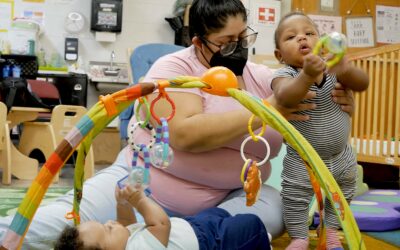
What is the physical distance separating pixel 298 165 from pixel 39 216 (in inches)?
26.3

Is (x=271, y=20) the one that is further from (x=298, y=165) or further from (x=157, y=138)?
(x=157, y=138)

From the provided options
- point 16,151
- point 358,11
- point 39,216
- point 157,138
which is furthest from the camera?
point 358,11

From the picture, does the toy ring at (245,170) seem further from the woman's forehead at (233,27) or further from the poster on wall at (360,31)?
the poster on wall at (360,31)

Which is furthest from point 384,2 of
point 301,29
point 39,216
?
point 39,216

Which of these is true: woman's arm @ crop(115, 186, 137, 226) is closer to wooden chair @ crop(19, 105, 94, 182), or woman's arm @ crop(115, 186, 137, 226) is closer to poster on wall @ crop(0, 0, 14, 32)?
wooden chair @ crop(19, 105, 94, 182)

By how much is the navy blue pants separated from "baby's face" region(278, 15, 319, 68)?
422 millimetres

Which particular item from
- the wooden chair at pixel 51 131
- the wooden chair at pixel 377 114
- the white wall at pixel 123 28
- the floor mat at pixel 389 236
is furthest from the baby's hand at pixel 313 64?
the white wall at pixel 123 28

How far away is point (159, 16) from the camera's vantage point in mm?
5211

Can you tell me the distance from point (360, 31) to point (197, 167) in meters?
3.73

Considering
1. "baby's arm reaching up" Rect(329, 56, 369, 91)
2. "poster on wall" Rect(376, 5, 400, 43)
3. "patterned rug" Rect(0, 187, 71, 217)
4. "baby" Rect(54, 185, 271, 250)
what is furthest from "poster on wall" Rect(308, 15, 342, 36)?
"baby" Rect(54, 185, 271, 250)

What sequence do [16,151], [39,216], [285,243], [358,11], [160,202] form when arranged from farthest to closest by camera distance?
[358,11] → [16,151] → [285,243] → [160,202] → [39,216]

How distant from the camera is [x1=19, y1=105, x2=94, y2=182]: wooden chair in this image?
3.63m

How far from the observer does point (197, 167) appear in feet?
4.50

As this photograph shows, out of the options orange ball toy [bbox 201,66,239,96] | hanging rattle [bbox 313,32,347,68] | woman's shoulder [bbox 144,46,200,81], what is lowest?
orange ball toy [bbox 201,66,239,96]
